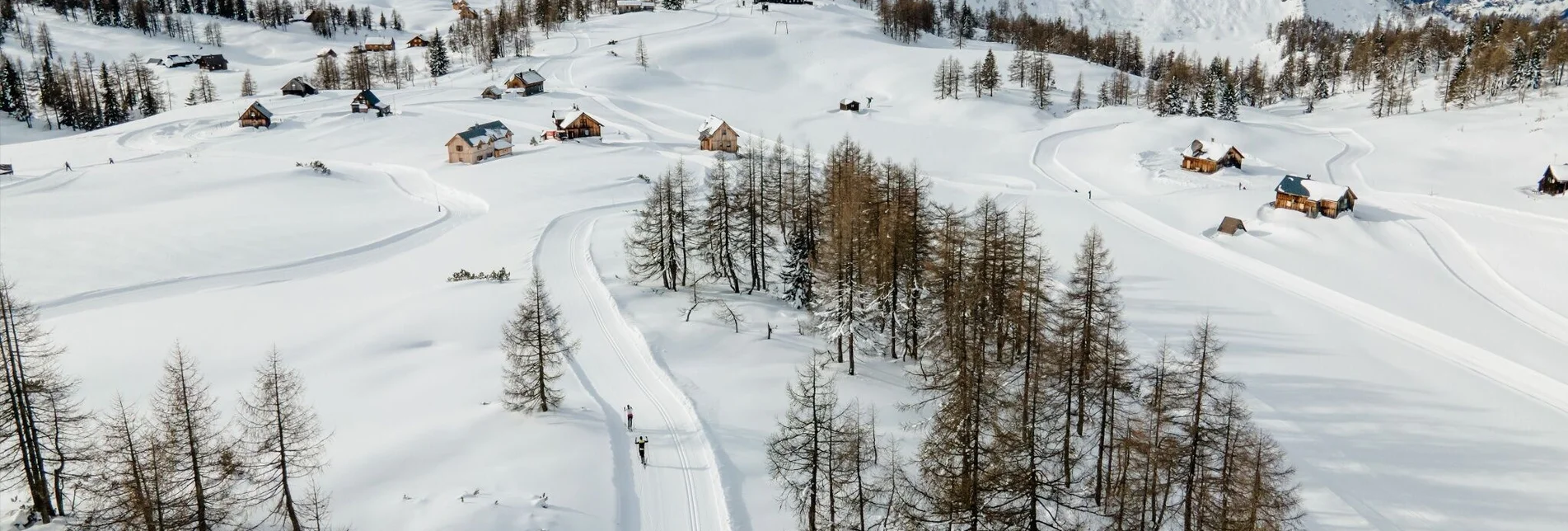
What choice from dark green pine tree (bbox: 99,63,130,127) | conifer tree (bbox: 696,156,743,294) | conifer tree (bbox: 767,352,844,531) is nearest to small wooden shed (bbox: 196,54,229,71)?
dark green pine tree (bbox: 99,63,130,127)

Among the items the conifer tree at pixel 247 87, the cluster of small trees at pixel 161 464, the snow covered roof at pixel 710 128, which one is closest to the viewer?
the cluster of small trees at pixel 161 464

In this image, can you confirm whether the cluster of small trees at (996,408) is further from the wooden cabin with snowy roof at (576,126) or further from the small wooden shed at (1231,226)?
the wooden cabin with snowy roof at (576,126)

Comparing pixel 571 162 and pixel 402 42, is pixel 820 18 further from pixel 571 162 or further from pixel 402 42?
pixel 571 162

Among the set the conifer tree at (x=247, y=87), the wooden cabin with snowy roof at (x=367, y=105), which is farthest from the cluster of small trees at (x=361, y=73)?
the wooden cabin with snowy roof at (x=367, y=105)

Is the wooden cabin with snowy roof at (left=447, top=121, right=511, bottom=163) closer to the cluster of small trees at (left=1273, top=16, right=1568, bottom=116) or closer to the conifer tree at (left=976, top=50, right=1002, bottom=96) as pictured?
the conifer tree at (left=976, top=50, right=1002, bottom=96)

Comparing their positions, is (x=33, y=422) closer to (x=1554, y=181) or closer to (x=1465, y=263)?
(x=1465, y=263)

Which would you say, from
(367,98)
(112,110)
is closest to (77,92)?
(112,110)
